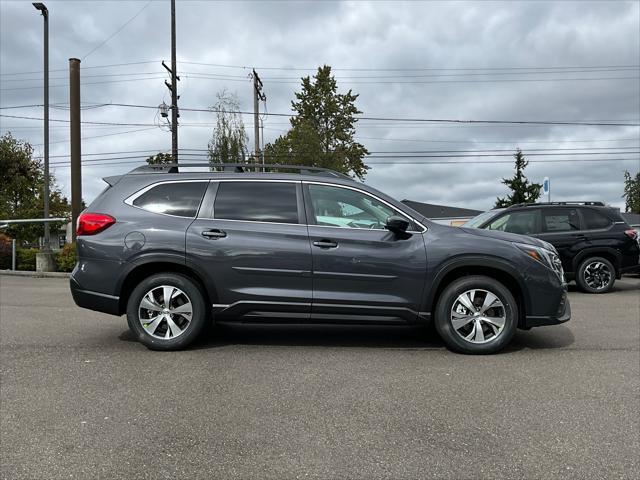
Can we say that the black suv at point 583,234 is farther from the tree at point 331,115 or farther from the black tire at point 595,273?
the tree at point 331,115

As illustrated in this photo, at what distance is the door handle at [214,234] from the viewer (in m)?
5.41

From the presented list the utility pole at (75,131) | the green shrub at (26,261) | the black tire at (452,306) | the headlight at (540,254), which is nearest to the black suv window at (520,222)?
the headlight at (540,254)

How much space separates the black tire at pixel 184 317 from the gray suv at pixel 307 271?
0.01m

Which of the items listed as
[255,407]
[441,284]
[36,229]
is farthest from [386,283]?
[36,229]

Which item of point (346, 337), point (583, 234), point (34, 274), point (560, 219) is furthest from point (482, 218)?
point (34, 274)

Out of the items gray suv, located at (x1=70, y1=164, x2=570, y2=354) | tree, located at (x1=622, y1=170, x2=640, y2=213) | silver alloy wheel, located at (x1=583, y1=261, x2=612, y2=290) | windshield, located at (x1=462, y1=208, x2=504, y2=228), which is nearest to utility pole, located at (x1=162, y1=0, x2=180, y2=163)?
windshield, located at (x1=462, y1=208, x2=504, y2=228)

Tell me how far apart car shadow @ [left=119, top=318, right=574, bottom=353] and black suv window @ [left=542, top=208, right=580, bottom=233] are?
4528mm

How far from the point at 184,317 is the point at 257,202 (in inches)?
54.2

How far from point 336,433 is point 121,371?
2.33 meters

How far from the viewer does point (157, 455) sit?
317 centimetres

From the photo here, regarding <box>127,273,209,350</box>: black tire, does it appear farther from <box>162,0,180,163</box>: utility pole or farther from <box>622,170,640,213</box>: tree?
<box>622,170,640,213</box>: tree

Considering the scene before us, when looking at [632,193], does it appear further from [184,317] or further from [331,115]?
[184,317]

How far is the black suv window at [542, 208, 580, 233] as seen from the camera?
35.9 feet

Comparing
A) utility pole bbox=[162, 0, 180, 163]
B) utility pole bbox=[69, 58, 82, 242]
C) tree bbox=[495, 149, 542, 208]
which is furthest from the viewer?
tree bbox=[495, 149, 542, 208]
